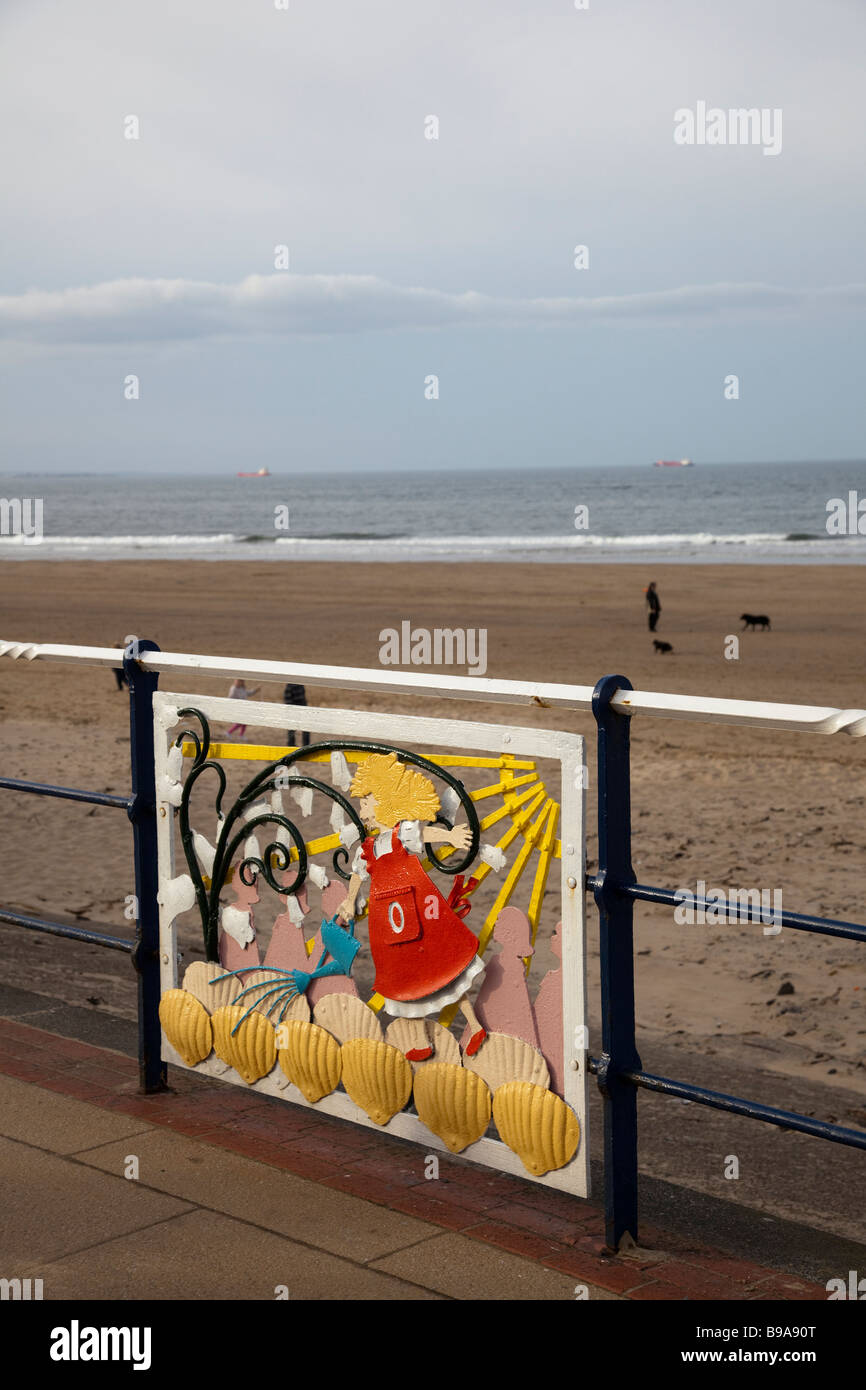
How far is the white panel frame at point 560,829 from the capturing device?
124 inches

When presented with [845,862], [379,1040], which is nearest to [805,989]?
[845,862]

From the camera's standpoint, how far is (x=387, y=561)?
42.4 m

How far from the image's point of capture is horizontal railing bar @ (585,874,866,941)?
2734mm

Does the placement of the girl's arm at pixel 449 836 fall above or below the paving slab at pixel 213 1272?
above

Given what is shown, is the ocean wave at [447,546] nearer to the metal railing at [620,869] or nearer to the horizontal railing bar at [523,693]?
the horizontal railing bar at [523,693]

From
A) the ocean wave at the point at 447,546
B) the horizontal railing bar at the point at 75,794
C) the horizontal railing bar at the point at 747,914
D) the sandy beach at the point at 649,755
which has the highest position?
the ocean wave at the point at 447,546

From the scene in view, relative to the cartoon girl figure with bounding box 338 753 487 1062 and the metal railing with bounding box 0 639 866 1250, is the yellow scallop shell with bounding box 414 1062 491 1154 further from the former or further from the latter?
the metal railing with bounding box 0 639 866 1250

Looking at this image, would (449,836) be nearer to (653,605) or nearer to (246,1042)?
(246,1042)

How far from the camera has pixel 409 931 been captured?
3412mm

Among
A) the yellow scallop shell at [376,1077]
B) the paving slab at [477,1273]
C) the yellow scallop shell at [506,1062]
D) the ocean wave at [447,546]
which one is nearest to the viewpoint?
the paving slab at [477,1273]

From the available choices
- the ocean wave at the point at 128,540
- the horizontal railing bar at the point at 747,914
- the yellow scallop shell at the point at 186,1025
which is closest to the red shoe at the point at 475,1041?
the horizontal railing bar at the point at 747,914

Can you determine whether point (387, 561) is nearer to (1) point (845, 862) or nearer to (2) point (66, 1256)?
(1) point (845, 862)

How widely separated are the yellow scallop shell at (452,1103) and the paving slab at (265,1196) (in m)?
0.22

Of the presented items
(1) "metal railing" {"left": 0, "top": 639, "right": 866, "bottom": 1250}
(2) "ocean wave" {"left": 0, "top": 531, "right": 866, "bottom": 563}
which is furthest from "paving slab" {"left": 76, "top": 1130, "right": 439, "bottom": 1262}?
(2) "ocean wave" {"left": 0, "top": 531, "right": 866, "bottom": 563}
